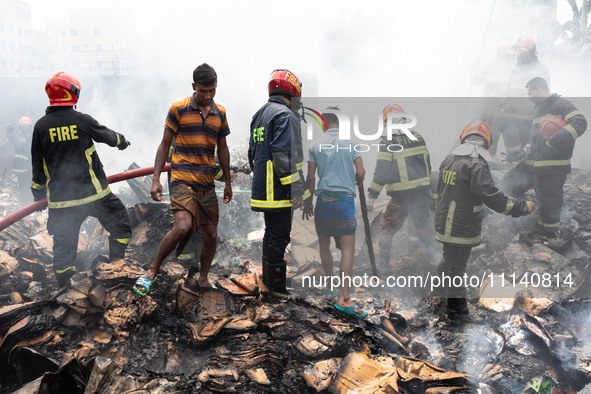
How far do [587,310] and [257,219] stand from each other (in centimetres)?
441

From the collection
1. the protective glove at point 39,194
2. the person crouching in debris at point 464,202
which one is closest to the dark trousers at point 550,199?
the person crouching in debris at point 464,202

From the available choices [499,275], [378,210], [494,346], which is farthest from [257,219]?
[494,346]

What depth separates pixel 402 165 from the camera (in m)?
5.27

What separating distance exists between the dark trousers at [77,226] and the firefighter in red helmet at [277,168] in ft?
4.52

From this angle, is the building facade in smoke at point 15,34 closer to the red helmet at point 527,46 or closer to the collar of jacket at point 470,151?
the red helmet at point 527,46

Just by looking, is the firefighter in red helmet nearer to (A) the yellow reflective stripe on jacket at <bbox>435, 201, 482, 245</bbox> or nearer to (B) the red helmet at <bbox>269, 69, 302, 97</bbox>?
(B) the red helmet at <bbox>269, 69, 302, 97</bbox>

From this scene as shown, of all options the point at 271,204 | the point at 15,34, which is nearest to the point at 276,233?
the point at 271,204

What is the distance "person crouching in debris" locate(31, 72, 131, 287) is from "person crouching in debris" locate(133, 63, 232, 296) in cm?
84

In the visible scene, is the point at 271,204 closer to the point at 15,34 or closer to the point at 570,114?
the point at 570,114

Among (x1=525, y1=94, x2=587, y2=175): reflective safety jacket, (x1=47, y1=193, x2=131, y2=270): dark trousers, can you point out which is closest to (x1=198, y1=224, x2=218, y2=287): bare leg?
(x1=47, y1=193, x2=131, y2=270): dark trousers

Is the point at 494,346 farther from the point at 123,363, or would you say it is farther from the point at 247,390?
the point at 123,363

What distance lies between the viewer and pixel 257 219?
6.91m

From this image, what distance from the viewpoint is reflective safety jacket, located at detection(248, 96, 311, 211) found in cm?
365

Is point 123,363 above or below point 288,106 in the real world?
below
